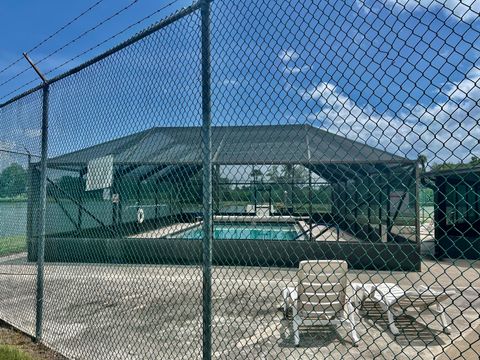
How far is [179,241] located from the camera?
358 inches

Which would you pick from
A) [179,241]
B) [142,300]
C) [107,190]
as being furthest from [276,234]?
[107,190]

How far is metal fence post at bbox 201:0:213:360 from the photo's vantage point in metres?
2.39

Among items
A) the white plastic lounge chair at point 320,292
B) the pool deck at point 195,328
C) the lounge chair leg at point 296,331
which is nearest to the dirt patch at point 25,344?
the pool deck at point 195,328

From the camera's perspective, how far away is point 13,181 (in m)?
5.52

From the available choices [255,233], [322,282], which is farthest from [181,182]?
[255,233]

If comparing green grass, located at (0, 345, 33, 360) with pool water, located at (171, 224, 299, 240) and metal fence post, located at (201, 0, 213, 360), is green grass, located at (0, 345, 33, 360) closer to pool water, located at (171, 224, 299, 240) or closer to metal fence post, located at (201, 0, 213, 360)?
metal fence post, located at (201, 0, 213, 360)

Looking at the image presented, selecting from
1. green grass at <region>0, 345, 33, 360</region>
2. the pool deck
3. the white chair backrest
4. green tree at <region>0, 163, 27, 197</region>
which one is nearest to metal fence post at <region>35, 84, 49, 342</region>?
the pool deck

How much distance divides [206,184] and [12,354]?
8.61ft

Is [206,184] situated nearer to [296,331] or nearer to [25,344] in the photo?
[296,331]

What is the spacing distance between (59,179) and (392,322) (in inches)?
186

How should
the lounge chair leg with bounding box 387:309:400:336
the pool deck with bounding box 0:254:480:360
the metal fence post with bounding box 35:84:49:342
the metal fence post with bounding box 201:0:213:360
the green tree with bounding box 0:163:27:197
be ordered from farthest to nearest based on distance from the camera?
the green tree with bounding box 0:163:27:197, the lounge chair leg with bounding box 387:309:400:336, the metal fence post with bounding box 35:84:49:342, the pool deck with bounding box 0:254:480:360, the metal fence post with bounding box 201:0:213:360

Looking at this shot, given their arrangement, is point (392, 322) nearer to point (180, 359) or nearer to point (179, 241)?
point (180, 359)

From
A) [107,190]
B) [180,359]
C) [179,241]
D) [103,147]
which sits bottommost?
[180,359]

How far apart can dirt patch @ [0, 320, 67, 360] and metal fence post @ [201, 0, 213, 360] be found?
1.98m
